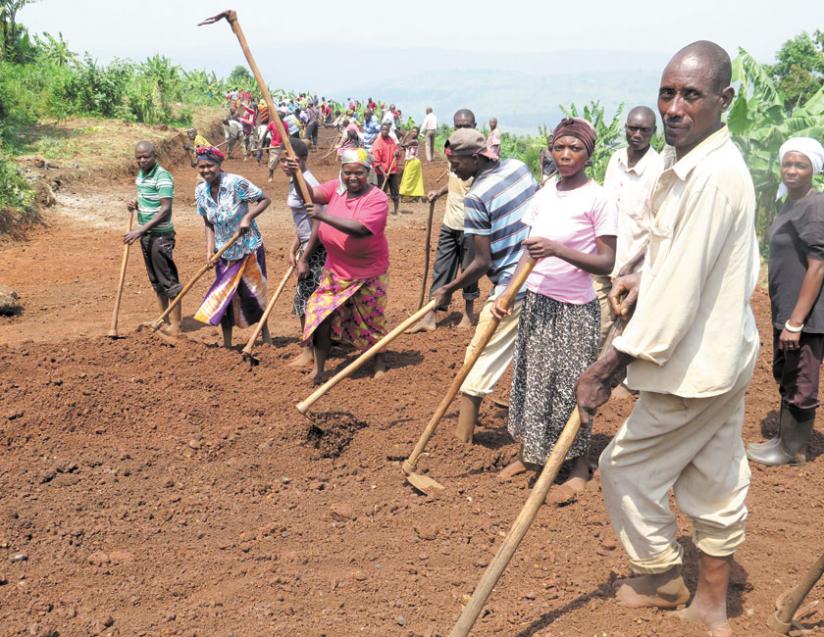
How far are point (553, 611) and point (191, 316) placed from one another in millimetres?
5978

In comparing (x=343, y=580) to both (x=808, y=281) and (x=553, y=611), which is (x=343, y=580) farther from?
(x=808, y=281)

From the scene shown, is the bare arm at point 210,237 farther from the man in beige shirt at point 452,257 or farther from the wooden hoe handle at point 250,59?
the man in beige shirt at point 452,257

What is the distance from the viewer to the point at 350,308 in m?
5.86

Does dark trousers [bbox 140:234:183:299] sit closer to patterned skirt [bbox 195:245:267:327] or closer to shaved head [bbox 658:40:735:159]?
patterned skirt [bbox 195:245:267:327]

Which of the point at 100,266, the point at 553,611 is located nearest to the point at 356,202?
the point at 553,611

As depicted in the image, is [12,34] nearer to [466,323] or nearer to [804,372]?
[466,323]

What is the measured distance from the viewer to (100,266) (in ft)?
33.5

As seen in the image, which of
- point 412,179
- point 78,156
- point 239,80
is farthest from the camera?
point 239,80

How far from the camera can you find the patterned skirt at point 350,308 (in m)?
5.72

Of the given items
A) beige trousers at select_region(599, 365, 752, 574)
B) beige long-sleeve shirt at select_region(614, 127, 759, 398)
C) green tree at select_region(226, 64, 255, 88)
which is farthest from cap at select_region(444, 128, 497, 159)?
green tree at select_region(226, 64, 255, 88)

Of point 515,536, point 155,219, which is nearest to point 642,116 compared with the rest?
point 515,536

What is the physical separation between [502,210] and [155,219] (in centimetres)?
365

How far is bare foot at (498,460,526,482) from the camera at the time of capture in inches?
171

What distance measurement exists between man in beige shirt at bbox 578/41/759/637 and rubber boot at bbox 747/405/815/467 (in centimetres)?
205
